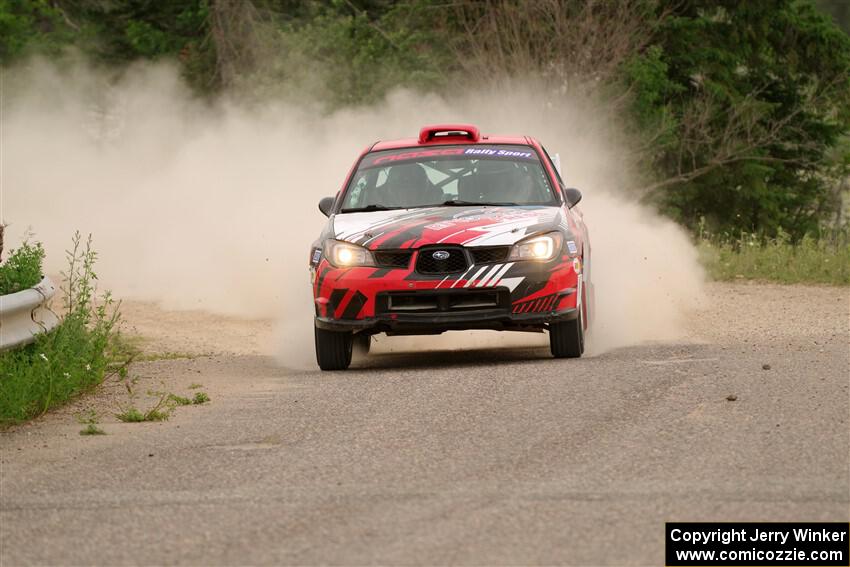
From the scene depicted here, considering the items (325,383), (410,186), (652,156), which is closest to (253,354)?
(410,186)

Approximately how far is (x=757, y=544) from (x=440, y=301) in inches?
233

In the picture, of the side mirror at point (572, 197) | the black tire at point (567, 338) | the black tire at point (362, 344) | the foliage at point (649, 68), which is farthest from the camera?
the foliage at point (649, 68)

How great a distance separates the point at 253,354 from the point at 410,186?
8.44 feet

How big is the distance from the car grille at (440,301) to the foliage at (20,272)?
2.40 m

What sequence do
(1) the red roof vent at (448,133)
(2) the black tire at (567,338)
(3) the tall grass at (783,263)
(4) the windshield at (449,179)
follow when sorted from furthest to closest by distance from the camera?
(3) the tall grass at (783,263)
(1) the red roof vent at (448,133)
(4) the windshield at (449,179)
(2) the black tire at (567,338)

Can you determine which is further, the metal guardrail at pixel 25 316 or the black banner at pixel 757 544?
the metal guardrail at pixel 25 316

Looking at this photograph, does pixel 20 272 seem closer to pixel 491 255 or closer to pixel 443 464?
pixel 491 255

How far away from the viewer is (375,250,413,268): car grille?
1161 cm

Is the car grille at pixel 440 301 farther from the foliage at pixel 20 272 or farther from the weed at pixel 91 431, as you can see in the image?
the weed at pixel 91 431

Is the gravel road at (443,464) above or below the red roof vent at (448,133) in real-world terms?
below

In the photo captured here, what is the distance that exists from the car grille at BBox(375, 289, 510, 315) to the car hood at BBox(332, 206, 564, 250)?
351 mm

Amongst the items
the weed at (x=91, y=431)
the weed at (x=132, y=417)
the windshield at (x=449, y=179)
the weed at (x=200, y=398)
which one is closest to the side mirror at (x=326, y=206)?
the windshield at (x=449, y=179)

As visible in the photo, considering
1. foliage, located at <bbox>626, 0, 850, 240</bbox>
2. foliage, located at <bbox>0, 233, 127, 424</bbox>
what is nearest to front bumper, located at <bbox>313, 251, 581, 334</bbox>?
foliage, located at <bbox>0, 233, 127, 424</bbox>

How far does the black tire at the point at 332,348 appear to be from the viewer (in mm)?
12039
